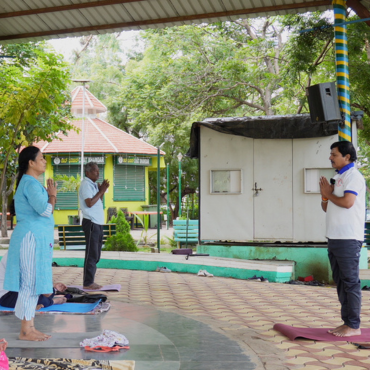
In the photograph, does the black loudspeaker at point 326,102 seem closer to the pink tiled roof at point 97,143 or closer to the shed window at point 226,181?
the shed window at point 226,181

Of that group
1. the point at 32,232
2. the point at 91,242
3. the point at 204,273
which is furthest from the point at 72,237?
the point at 32,232

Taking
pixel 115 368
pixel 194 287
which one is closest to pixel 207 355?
pixel 115 368

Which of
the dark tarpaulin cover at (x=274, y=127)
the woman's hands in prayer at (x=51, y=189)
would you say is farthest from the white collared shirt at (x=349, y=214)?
the dark tarpaulin cover at (x=274, y=127)

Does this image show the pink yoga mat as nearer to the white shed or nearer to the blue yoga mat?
the blue yoga mat

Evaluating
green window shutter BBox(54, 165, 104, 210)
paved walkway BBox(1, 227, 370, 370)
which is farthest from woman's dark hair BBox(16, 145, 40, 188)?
green window shutter BBox(54, 165, 104, 210)

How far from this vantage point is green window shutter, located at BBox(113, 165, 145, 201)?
23719mm

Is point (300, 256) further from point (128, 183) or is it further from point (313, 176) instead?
point (128, 183)

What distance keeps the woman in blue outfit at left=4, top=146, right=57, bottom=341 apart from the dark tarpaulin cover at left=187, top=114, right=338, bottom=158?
244 inches

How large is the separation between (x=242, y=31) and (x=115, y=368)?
16.5 m

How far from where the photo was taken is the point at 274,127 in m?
10.0

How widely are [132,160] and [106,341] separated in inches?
784

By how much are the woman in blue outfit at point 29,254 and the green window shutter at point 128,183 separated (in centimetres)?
1907

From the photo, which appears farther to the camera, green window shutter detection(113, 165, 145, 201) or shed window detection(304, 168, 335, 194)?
green window shutter detection(113, 165, 145, 201)

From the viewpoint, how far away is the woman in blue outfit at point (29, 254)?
4406mm
